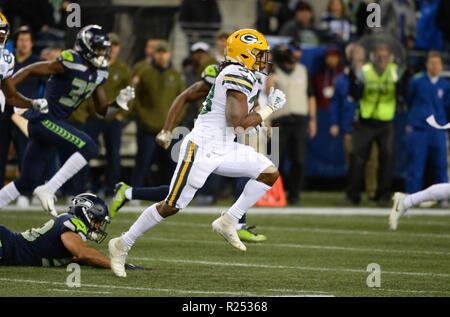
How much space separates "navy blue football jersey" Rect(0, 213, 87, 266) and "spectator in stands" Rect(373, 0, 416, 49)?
350 inches

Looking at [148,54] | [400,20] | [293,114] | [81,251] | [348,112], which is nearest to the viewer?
[81,251]

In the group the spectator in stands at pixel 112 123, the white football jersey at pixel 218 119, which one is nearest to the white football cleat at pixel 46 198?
the white football jersey at pixel 218 119

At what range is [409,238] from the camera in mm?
9750

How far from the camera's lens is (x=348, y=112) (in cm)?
1382

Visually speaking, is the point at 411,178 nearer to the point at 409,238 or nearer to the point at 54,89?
the point at 409,238

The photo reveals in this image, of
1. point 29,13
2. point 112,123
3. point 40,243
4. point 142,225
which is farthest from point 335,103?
point 40,243

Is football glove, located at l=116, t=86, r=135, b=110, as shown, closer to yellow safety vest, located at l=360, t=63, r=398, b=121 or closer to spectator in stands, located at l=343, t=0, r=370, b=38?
yellow safety vest, located at l=360, t=63, r=398, b=121

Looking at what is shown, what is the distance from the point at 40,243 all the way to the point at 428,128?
7193mm

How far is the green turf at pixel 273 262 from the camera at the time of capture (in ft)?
20.8

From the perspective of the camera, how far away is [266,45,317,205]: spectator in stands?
44.0 ft

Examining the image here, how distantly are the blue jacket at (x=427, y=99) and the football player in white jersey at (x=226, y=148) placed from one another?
19.9 feet

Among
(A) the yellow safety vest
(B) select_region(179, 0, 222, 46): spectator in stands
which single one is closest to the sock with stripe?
(A) the yellow safety vest

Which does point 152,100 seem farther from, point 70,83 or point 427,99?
point 70,83
